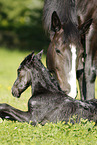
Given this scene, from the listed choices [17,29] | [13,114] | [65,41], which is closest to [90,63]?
[65,41]

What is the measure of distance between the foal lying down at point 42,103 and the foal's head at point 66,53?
0.79ft

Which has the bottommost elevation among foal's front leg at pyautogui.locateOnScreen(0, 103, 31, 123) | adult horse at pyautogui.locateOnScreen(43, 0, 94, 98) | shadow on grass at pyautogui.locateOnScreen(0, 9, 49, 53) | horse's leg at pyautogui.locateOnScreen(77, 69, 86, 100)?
foal's front leg at pyautogui.locateOnScreen(0, 103, 31, 123)

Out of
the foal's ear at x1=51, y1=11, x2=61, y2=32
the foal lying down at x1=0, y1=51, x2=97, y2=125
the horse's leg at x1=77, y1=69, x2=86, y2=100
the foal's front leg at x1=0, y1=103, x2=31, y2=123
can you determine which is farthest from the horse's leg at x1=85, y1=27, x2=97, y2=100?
the foal's front leg at x1=0, y1=103, x2=31, y2=123

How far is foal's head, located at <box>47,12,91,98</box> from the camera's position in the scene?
416cm

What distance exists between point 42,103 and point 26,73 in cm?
49

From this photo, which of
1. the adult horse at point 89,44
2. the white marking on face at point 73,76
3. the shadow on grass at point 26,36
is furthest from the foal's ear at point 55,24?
the shadow on grass at point 26,36

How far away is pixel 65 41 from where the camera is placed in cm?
457

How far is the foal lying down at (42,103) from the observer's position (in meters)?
3.72

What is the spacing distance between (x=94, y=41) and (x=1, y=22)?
23517 millimetres

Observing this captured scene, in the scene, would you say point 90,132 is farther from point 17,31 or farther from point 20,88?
point 17,31

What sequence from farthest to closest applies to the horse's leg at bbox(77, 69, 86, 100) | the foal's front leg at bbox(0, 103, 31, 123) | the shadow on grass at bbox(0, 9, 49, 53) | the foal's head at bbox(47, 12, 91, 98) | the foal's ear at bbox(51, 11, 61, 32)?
the shadow on grass at bbox(0, 9, 49, 53) → the horse's leg at bbox(77, 69, 86, 100) → the foal's ear at bbox(51, 11, 61, 32) → the foal's head at bbox(47, 12, 91, 98) → the foal's front leg at bbox(0, 103, 31, 123)

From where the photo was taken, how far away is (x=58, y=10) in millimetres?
5121

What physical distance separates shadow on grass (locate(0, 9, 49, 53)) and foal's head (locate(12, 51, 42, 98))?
15640mm

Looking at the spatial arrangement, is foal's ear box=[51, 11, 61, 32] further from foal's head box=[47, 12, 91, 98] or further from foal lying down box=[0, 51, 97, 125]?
foal lying down box=[0, 51, 97, 125]
